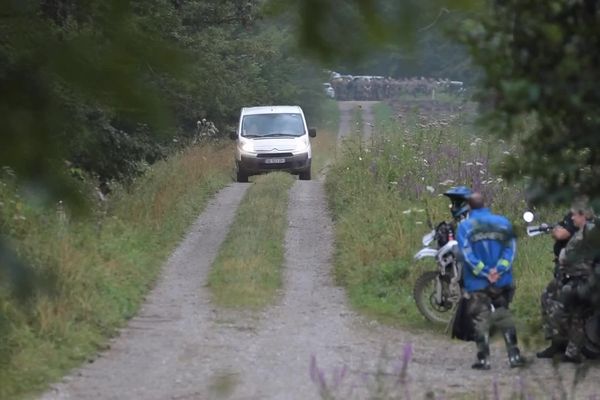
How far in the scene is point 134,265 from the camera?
567 inches

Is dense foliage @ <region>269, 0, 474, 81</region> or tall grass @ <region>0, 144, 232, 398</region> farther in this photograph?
tall grass @ <region>0, 144, 232, 398</region>

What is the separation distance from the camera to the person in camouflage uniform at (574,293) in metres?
3.64

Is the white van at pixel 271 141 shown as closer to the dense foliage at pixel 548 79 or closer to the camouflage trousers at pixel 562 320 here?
the camouflage trousers at pixel 562 320

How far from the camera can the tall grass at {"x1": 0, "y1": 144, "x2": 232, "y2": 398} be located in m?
2.84

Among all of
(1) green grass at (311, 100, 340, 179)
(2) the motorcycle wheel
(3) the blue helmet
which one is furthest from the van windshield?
(3) the blue helmet

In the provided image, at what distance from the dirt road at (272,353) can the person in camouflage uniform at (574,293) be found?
28 cm

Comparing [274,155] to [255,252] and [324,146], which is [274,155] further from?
[255,252]

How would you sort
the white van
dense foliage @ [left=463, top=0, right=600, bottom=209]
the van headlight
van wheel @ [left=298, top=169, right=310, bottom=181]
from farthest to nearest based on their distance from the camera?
van wheel @ [left=298, top=169, right=310, bottom=181], the van headlight, the white van, dense foliage @ [left=463, top=0, right=600, bottom=209]

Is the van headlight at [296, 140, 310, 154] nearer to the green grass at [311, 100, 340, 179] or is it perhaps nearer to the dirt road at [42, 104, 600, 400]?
the green grass at [311, 100, 340, 179]

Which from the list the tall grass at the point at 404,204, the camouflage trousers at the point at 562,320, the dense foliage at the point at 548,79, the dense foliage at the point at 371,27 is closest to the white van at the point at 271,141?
the tall grass at the point at 404,204

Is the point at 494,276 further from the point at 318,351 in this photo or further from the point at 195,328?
the point at 195,328

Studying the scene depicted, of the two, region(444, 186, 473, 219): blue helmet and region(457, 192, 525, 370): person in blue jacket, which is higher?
region(444, 186, 473, 219): blue helmet

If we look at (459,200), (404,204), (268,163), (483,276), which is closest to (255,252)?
(404,204)

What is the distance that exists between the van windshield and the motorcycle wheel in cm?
1378
